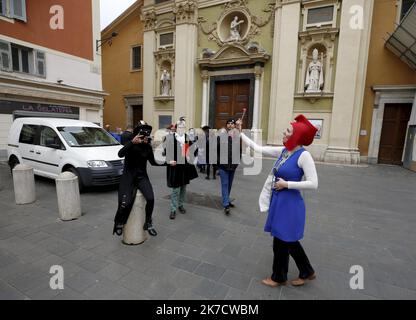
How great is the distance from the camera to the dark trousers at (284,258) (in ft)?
8.36

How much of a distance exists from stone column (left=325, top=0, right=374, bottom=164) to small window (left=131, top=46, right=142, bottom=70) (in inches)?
535

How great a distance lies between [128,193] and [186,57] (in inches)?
543

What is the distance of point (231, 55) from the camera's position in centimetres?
1430

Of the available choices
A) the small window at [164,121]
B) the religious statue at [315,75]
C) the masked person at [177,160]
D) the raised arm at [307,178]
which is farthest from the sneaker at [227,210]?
the small window at [164,121]

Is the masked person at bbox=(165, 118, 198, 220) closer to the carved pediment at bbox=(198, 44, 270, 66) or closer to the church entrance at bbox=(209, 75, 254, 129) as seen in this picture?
the church entrance at bbox=(209, 75, 254, 129)

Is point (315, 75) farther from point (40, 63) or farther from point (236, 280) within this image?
point (40, 63)

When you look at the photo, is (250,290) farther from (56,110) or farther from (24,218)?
(56,110)

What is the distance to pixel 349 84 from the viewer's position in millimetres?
11516

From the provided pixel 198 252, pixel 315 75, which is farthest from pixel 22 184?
pixel 315 75

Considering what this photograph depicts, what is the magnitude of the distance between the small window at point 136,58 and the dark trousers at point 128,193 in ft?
56.9

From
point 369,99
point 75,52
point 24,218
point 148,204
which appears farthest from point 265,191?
point 75,52

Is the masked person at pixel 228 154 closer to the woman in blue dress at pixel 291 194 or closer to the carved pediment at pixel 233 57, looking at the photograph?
the woman in blue dress at pixel 291 194

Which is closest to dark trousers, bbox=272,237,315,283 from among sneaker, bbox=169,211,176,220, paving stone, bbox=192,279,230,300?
paving stone, bbox=192,279,230,300
